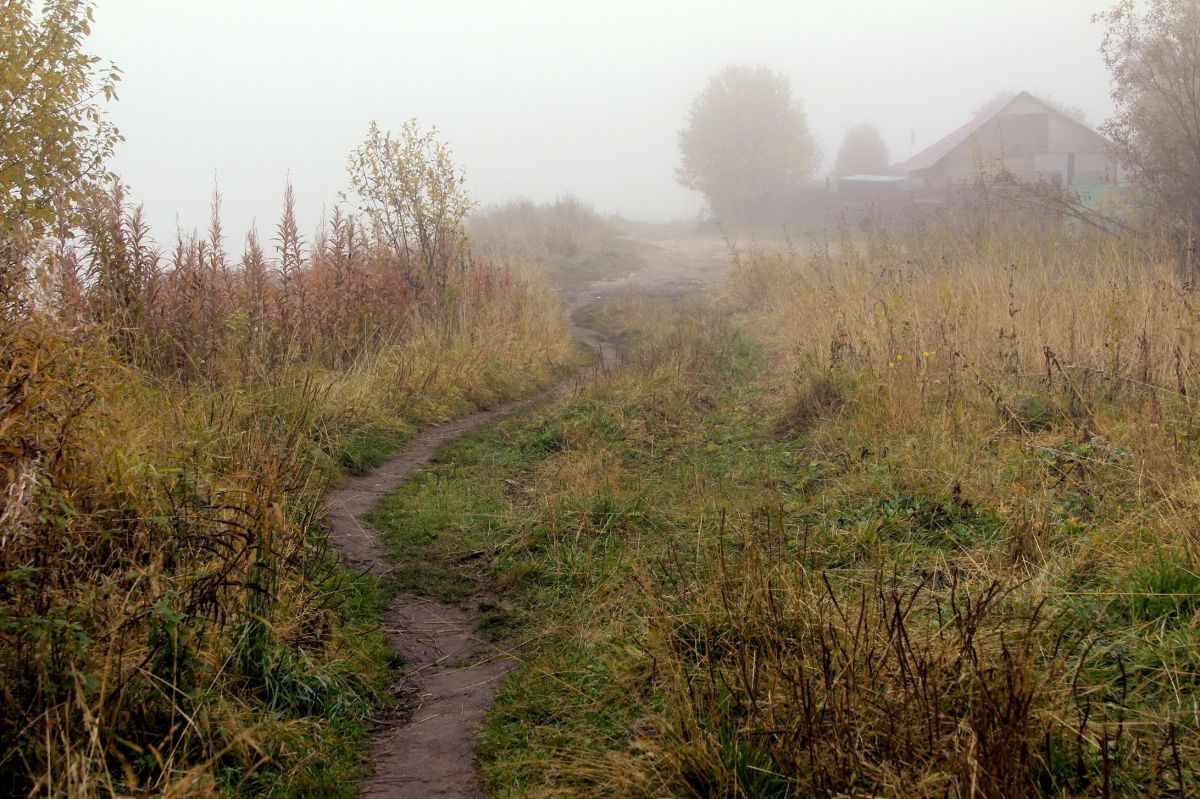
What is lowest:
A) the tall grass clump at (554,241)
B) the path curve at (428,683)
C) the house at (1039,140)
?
the path curve at (428,683)

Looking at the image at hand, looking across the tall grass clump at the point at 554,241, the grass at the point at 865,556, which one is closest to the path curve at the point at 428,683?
the grass at the point at 865,556

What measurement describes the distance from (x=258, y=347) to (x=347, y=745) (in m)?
5.34

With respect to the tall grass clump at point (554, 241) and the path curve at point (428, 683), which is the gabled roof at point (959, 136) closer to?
the tall grass clump at point (554, 241)

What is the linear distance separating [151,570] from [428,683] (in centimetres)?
127

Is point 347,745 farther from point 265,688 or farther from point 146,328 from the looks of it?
point 146,328

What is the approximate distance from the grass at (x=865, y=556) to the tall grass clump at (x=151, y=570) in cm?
77

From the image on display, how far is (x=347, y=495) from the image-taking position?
6.30 metres

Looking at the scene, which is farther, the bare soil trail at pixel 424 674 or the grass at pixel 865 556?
the bare soil trail at pixel 424 674

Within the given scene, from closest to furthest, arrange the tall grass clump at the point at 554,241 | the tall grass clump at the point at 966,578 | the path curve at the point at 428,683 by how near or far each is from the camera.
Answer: the tall grass clump at the point at 966,578, the path curve at the point at 428,683, the tall grass clump at the point at 554,241

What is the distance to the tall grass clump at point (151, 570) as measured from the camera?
271 cm

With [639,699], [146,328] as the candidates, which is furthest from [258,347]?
[639,699]

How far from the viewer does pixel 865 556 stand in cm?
443

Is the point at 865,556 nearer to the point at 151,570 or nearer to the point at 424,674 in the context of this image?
the point at 424,674

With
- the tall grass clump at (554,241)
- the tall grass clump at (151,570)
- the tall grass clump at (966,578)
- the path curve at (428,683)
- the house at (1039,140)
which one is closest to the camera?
the tall grass clump at (966,578)
